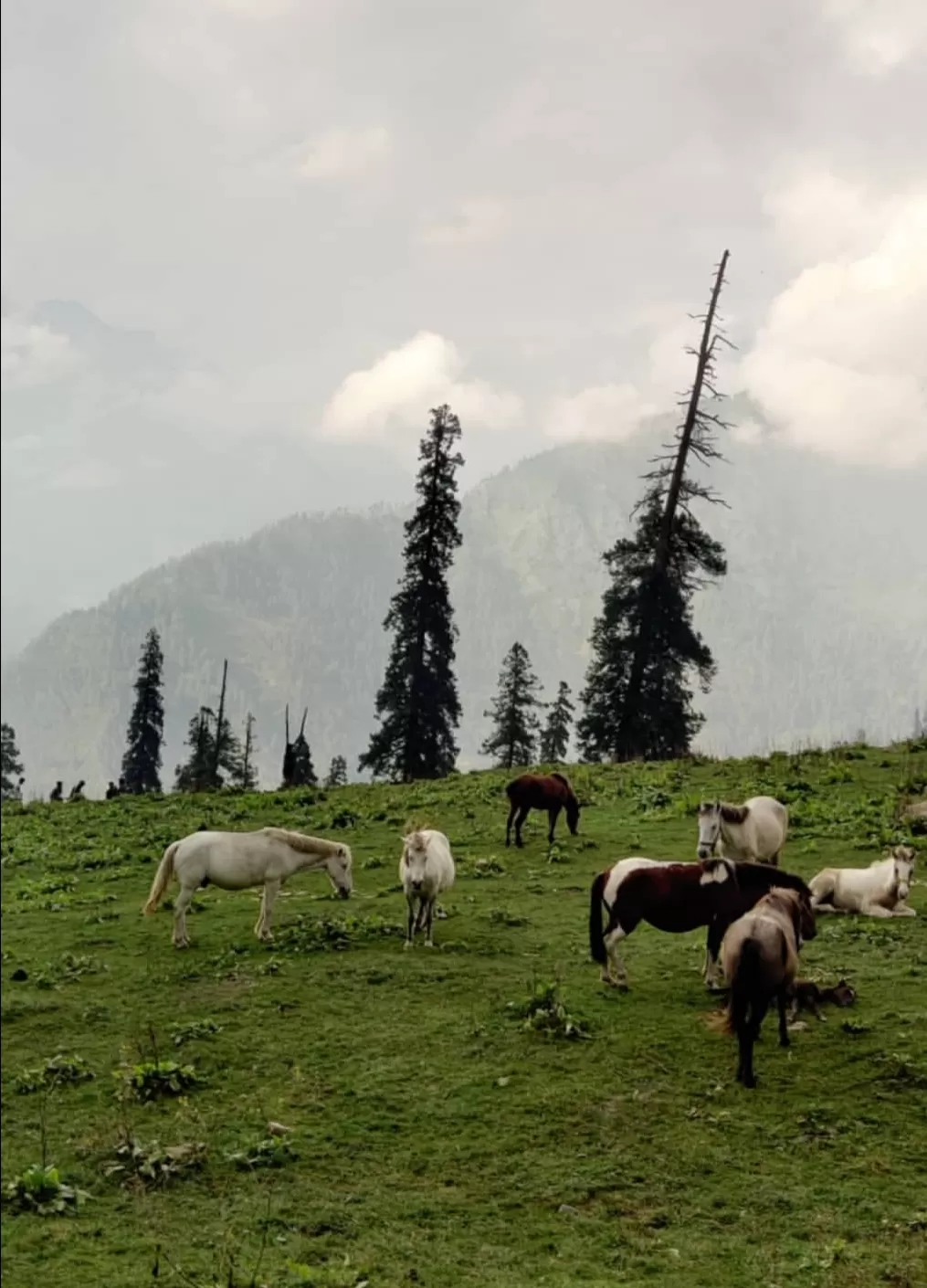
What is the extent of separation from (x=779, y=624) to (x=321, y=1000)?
302 inches

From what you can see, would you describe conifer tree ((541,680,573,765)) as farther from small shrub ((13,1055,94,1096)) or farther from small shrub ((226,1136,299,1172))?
small shrub ((226,1136,299,1172))

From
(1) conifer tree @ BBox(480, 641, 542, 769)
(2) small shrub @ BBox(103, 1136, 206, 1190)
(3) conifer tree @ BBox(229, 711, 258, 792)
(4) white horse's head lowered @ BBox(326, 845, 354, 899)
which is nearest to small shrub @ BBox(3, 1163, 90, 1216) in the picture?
(2) small shrub @ BBox(103, 1136, 206, 1190)

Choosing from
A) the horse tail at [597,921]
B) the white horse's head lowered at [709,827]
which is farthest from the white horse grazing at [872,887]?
the horse tail at [597,921]

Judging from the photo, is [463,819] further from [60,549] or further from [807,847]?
[60,549]

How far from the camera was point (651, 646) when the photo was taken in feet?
43.4

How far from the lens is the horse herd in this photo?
876cm

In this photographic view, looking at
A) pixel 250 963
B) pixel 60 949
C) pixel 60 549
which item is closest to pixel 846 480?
pixel 250 963

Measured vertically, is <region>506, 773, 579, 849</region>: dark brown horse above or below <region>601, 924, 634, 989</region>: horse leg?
above

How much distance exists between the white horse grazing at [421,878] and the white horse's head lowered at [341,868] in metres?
1.71

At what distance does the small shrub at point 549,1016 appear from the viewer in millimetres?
9617

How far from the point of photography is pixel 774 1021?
9656mm

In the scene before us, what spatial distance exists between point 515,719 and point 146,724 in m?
22.4

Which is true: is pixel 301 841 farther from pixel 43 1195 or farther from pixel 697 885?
pixel 43 1195

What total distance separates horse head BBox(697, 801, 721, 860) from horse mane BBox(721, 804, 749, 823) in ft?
0.48
